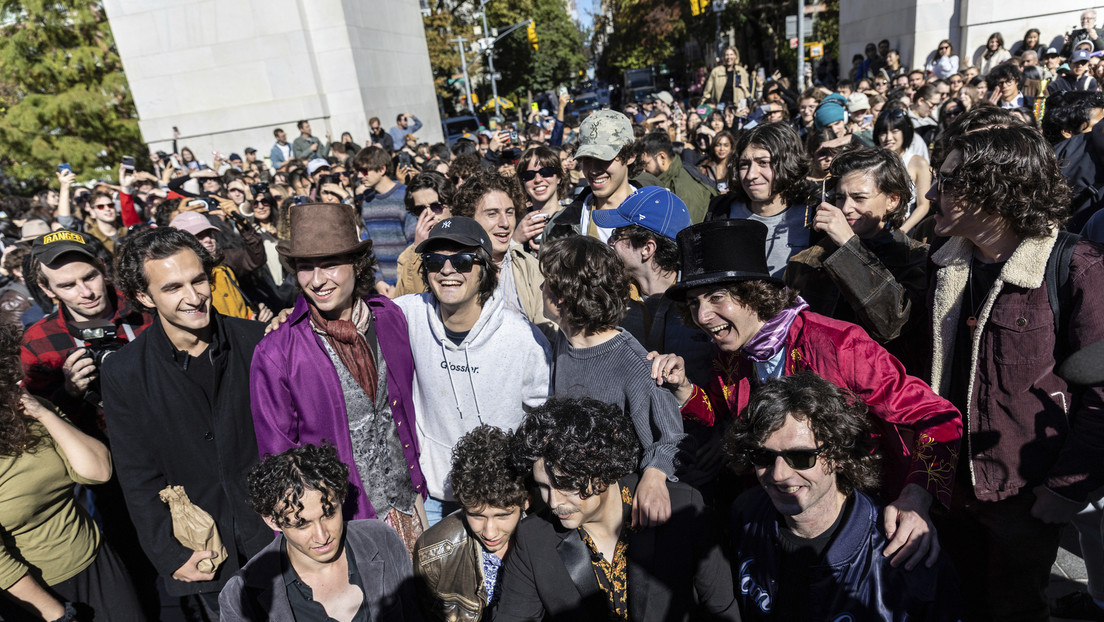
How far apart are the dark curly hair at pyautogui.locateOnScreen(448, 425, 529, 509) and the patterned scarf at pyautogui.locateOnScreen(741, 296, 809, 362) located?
39.2 inches

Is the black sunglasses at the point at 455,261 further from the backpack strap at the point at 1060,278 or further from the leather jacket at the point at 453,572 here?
the backpack strap at the point at 1060,278

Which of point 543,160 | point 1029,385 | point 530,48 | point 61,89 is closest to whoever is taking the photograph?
point 1029,385

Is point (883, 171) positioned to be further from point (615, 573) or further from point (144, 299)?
point (144, 299)

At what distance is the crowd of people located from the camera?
213 cm

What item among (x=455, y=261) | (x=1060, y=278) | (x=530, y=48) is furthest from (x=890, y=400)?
(x=530, y=48)

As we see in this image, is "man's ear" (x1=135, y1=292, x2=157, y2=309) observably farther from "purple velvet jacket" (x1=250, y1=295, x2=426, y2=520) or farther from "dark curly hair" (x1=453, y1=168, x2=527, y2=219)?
"dark curly hair" (x1=453, y1=168, x2=527, y2=219)

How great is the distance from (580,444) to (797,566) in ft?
2.69

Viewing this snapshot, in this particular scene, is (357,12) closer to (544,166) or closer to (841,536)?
(544,166)

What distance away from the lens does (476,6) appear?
4375cm

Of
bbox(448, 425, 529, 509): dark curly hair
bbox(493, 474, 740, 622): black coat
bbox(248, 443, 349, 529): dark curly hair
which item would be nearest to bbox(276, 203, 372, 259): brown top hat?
bbox(248, 443, 349, 529): dark curly hair

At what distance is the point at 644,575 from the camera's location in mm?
2240

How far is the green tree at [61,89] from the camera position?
18.0 metres

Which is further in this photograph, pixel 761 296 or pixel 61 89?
pixel 61 89

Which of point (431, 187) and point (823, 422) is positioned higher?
point (431, 187)
